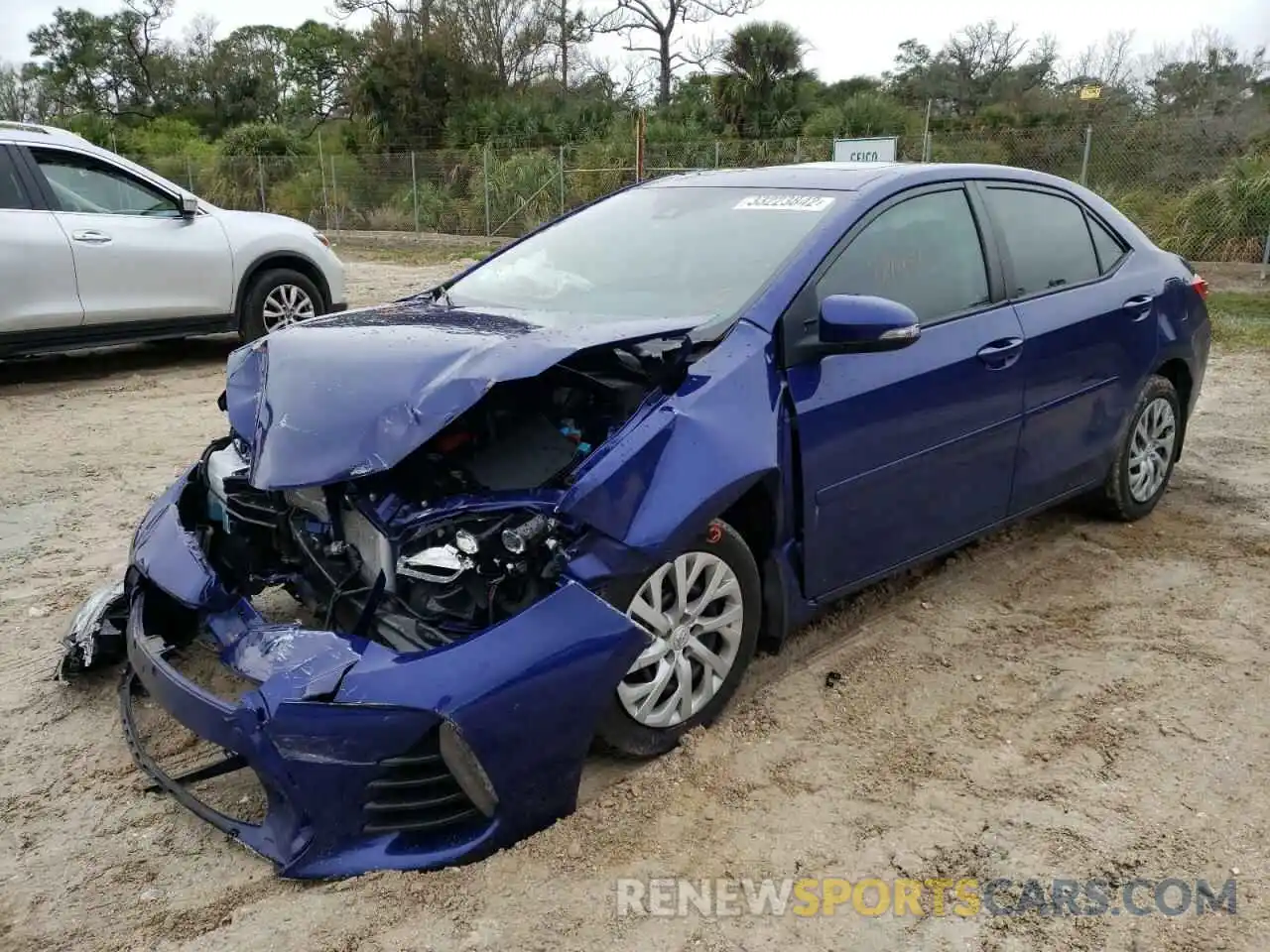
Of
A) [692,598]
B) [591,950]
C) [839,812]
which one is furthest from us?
[692,598]

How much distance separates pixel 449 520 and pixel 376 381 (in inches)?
18.3

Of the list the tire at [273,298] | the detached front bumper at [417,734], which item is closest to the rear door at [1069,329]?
the detached front bumper at [417,734]

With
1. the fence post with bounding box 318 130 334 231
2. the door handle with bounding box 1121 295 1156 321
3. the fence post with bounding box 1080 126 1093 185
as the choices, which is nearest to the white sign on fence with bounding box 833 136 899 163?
the fence post with bounding box 1080 126 1093 185

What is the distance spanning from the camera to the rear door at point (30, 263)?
7.32 m

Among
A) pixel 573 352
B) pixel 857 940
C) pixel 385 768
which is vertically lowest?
pixel 857 940

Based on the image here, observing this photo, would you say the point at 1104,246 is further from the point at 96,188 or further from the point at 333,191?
the point at 333,191

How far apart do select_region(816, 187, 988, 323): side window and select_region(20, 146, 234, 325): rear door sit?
20.6 ft

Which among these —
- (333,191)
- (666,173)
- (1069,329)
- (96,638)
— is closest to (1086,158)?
(666,173)

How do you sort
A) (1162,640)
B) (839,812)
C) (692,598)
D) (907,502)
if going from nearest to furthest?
(839,812) → (692,598) → (907,502) → (1162,640)

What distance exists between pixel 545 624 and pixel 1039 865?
4.36 ft

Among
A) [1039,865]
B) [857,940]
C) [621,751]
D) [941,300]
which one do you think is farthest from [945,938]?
[941,300]

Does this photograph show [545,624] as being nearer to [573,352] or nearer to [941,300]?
[573,352]

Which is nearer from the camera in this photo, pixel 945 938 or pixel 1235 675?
pixel 945 938

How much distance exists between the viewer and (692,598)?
299cm
